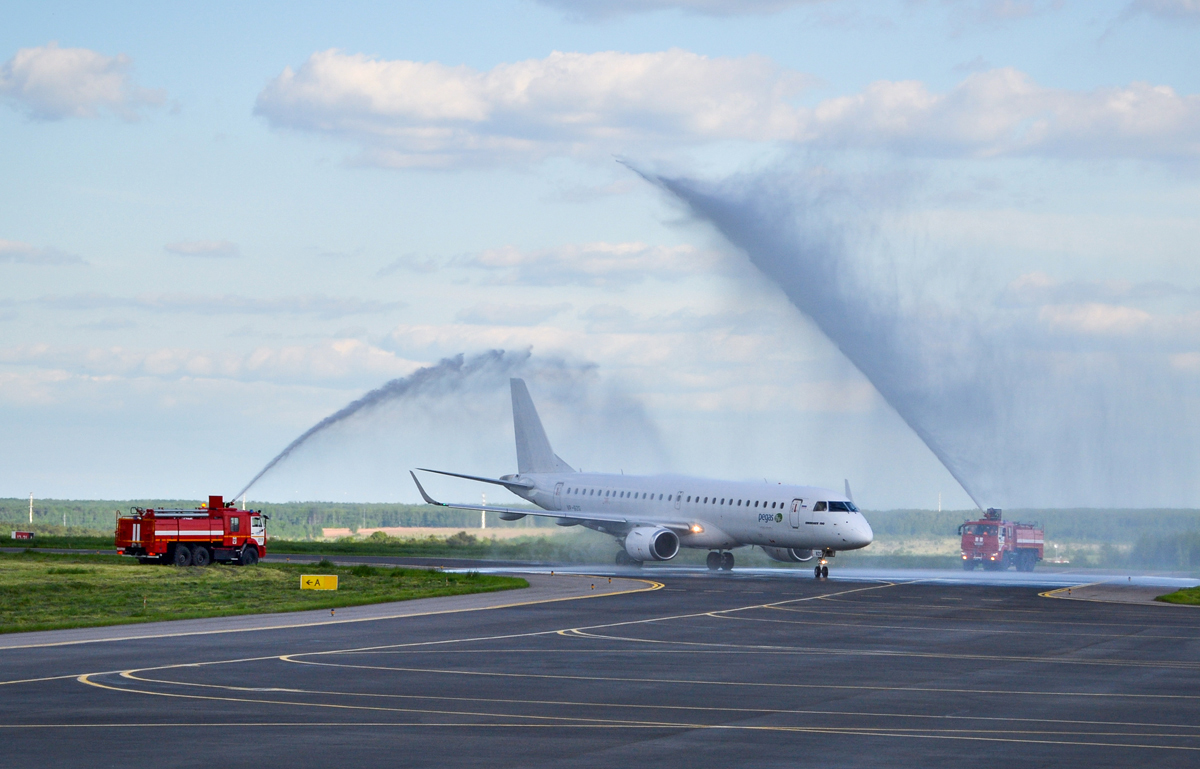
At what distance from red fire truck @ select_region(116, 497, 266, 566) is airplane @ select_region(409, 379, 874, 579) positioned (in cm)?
978

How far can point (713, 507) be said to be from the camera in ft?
218

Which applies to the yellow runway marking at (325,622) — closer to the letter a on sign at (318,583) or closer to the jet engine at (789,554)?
the letter a on sign at (318,583)

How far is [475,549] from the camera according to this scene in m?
94.2

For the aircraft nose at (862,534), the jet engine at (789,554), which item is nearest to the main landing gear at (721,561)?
the jet engine at (789,554)

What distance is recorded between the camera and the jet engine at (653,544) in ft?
218

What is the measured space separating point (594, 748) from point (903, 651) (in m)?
15.0

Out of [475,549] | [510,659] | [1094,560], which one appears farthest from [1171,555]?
[510,659]

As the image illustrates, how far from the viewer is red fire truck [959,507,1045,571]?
8394 centimetres

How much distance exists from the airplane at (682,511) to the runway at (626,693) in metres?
18.9

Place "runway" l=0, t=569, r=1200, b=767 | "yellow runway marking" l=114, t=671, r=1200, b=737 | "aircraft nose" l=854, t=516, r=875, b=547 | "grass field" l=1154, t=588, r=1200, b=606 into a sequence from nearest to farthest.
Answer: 1. "runway" l=0, t=569, r=1200, b=767
2. "yellow runway marking" l=114, t=671, r=1200, b=737
3. "grass field" l=1154, t=588, r=1200, b=606
4. "aircraft nose" l=854, t=516, r=875, b=547

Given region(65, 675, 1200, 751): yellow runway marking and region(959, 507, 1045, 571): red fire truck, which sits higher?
region(959, 507, 1045, 571): red fire truck

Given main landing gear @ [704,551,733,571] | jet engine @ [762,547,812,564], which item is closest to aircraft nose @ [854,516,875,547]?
jet engine @ [762,547,812,564]

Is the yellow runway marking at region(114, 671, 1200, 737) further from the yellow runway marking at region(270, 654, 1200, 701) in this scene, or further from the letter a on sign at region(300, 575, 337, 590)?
the letter a on sign at region(300, 575, 337, 590)

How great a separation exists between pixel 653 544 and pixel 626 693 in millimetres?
42316
